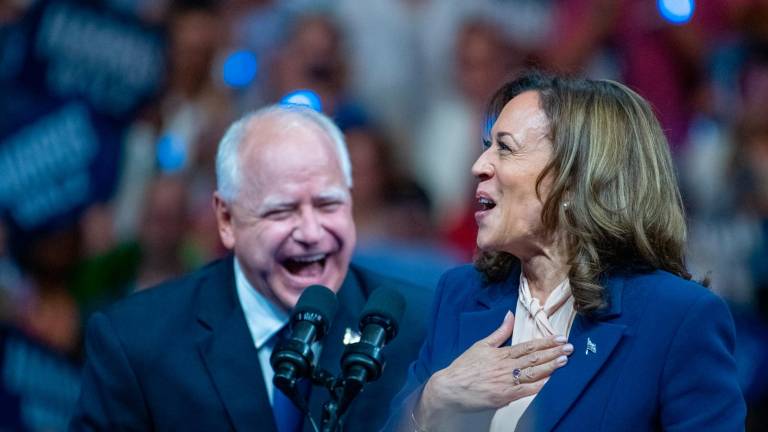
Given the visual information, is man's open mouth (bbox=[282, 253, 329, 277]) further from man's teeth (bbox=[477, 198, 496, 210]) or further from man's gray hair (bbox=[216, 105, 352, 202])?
man's teeth (bbox=[477, 198, 496, 210])

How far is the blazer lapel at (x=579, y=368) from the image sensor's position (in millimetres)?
2617

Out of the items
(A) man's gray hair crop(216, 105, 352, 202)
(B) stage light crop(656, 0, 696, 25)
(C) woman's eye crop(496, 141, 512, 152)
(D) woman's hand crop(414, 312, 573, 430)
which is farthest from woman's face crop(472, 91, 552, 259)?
(B) stage light crop(656, 0, 696, 25)

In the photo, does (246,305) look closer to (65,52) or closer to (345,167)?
(345,167)

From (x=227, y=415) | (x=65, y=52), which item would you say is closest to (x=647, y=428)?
(x=227, y=415)

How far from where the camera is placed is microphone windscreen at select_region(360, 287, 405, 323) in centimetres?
271

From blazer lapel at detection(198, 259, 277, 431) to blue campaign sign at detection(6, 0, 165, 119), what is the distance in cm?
277

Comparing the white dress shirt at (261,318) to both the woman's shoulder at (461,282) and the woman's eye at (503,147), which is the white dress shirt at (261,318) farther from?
the woman's eye at (503,147)

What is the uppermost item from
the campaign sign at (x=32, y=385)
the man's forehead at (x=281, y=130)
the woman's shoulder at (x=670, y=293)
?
the man's forehead at (x=281, y=130)

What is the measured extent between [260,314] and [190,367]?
10.5 inches

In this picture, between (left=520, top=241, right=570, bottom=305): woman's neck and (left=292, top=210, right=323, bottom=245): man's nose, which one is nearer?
(left=520, top=241, right=570, bottom=305): woman's neck

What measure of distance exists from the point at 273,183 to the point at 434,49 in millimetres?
3063

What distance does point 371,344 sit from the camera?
Answer: 2629mm

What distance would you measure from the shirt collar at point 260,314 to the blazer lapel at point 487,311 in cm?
74

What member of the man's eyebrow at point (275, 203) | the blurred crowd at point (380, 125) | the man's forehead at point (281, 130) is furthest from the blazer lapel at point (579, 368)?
the blurred crowd at point (380, 125)
